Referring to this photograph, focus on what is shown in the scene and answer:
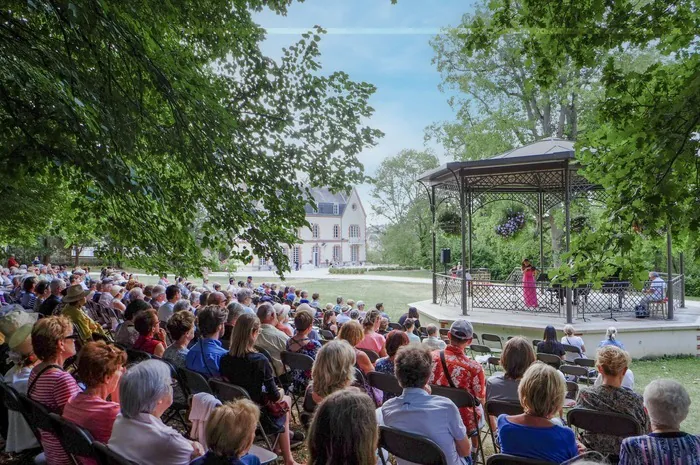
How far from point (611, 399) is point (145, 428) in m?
3.23

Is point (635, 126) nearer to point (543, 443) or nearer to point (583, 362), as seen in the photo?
point (543, 443)

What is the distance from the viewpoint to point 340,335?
5.24m

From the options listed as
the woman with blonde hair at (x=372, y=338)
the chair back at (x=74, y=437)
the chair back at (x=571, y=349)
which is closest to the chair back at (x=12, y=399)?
the chair back at (x=74, y=437)

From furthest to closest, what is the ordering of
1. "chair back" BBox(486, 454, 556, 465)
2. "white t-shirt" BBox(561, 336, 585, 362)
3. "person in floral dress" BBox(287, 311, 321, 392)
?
"white t-shirt" BBox(561, 336, 585, 362), "person in floral dress" BBox(287, 311, 321, 392), "chair back" BBox(486, 454, 556, 465)

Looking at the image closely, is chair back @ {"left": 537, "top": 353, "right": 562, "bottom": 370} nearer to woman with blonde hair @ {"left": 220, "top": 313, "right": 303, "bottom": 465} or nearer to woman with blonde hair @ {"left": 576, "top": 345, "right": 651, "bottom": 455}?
woman with blonde hair @ {"left": 576, "top": 345, "right": 651, "bottom": 455}

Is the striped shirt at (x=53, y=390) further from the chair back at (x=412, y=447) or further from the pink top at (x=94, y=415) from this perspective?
the chair back at (x=412, y=447)

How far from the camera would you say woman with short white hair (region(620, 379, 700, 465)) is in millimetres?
2691

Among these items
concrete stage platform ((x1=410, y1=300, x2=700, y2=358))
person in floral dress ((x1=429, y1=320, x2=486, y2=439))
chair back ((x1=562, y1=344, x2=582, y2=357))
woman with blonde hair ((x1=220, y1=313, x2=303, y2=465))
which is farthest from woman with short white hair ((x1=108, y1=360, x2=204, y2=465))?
concrete stage platform ((x1=410, y1=300, x2=700, y2=358))

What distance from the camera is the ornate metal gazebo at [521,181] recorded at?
41.0ft

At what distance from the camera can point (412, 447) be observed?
2.83m

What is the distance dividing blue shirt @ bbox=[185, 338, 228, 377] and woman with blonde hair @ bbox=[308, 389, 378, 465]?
2.49 m

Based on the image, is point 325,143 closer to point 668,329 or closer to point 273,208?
point 273,208

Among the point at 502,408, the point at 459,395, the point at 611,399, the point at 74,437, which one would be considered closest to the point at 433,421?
the point at 459,395

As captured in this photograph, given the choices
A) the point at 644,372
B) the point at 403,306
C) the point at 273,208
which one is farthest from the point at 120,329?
the point at 403,306
